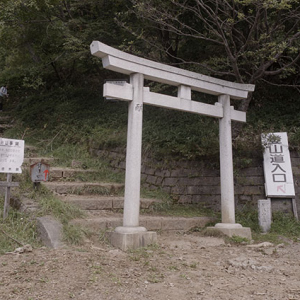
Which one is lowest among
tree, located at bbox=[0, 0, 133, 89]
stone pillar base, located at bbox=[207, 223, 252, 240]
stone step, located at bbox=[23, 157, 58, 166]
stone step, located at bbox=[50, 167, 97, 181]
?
stone pillar base, located at bbox=[207, 223, 252, 240]

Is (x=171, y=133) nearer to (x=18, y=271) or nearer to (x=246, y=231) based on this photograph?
(x=246, y=231)

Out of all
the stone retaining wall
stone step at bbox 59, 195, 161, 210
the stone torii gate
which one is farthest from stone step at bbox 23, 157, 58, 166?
the stone torii gate

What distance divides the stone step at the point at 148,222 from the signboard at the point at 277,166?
1582 mm

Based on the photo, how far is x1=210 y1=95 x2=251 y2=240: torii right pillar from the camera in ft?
20.7

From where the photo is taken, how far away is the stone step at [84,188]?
6.93m

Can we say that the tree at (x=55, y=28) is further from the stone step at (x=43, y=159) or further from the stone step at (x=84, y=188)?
the stone step at (x=84, y=188)

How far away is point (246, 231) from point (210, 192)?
1.75 m

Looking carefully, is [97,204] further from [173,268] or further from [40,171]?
[173,268]

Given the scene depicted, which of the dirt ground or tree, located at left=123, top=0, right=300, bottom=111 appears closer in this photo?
the dirt ground

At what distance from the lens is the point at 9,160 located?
565 centimetres

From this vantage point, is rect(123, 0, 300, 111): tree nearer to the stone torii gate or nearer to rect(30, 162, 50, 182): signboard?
the stone torii gate

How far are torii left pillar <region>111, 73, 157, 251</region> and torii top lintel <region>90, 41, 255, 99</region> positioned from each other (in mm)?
199

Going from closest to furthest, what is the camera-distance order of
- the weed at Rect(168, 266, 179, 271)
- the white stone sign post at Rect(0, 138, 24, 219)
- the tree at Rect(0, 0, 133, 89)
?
1. the weed at Rect(168, 266, 179, 271)
2. the white stone sign post at Rect(0, 138, 24, 219)
3. the tree at Rect(0, 0, 133, 89)

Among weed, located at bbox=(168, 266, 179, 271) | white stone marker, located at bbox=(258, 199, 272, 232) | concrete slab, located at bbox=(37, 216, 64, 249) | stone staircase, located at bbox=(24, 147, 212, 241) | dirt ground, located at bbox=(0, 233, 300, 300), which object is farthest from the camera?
white stone marker, located at bbox=(258, 199, 272, 232)
